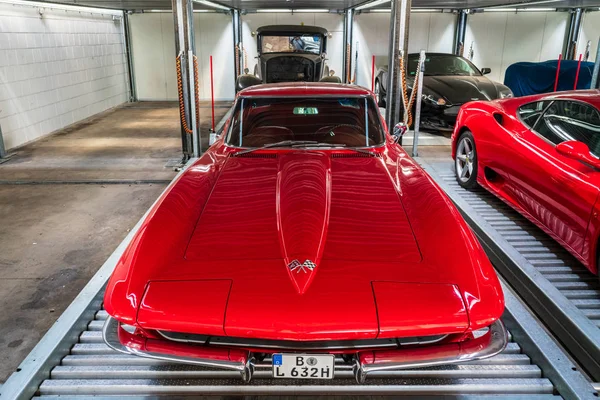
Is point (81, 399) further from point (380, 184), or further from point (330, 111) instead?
point (330, 111)

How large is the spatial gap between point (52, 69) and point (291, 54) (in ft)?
16.7

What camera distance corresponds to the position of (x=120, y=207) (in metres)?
5.54

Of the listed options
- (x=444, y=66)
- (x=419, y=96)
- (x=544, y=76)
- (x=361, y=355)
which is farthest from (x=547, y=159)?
(x=544, y=76)

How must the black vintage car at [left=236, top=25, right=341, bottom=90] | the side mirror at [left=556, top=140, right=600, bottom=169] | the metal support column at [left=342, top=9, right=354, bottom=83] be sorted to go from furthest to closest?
the metal support column at [left=342, top=9, right=354, bottom=83] < the black vintage car at [left=236, top=25, right=341, bottom=90] < the side mirror at [left=556, top=140, right=600, bottom=169]

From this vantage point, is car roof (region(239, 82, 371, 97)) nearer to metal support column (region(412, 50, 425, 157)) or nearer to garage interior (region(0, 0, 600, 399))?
garage interior (region(0, 0, 600, 399))

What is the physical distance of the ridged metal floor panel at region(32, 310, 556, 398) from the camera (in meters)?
2.36

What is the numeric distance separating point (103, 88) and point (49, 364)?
11814mm

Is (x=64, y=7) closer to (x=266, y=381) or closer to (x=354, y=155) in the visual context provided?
(x=354, y=155)

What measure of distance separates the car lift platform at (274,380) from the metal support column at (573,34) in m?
15.6

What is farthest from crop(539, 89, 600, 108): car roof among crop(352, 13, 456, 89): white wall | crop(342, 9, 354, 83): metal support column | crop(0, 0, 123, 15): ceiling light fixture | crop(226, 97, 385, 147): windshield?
crop(352, 13, 456, 89): white wall

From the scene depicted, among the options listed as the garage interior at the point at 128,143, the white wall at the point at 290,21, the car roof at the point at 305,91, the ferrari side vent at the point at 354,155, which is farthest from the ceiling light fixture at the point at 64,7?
the ferrari side vent at the point at 354,155

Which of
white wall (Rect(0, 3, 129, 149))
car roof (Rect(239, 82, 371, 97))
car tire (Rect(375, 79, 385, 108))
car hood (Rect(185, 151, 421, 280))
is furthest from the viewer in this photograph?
car tire (Rect(375, 79, 385, 108))

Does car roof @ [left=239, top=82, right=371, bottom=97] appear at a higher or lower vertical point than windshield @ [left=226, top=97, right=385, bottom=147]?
higher

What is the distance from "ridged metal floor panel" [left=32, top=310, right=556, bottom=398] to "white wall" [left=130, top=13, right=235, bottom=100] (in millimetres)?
13430
